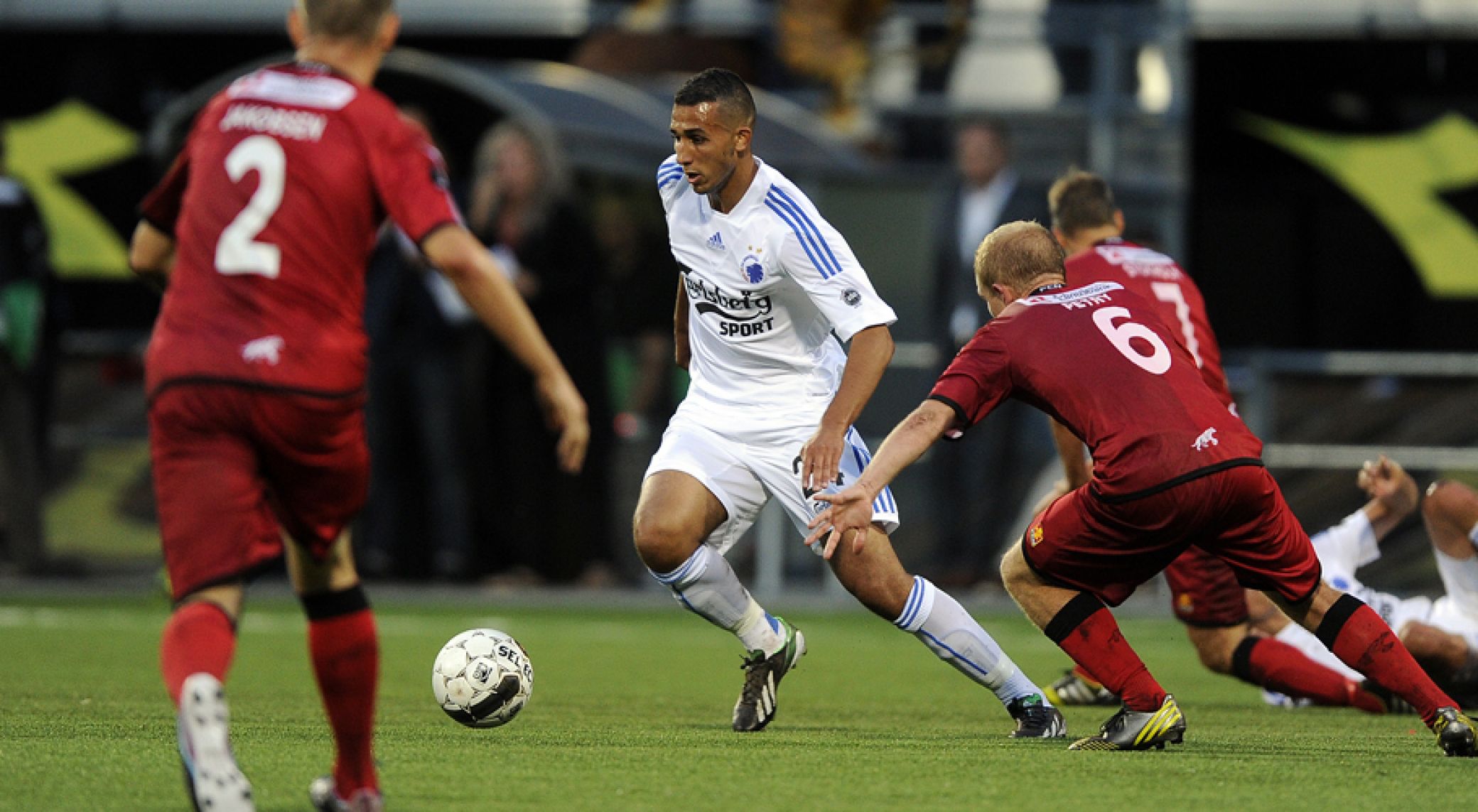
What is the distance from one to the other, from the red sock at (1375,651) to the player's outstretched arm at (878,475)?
1318 millimetres

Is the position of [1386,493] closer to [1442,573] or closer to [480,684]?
[1442,573]

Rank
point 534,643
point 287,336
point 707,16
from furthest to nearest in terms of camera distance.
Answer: point 707,16 → point 534,643 → point 287,336

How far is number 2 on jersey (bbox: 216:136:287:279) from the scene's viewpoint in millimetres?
4719

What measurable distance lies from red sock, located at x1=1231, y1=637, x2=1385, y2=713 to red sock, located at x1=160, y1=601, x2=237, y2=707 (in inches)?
179

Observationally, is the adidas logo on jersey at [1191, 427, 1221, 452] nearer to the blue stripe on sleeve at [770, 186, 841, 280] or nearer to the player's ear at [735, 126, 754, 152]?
the blue stripe on sleeve at [770, 186, 841, 280]

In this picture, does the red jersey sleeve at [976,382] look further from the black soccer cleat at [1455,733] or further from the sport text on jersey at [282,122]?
the sport text on jersey at [282,122]

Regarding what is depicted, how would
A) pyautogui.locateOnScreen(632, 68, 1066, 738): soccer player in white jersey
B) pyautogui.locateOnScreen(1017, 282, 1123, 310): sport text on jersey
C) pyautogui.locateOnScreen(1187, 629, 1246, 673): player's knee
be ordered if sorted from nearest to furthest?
pyautogui.locateOnScreen(1017, 282, 1123, 310): sport text on jersey < pyautogui.locateOnScreen(632, 68, 1066, 738): soccer player in white jersey < pyautogui.locateOnScreen(1187, 629, 1246, 673): player's knee

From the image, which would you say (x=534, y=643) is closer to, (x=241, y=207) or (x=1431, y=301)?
(x=241, y=207)

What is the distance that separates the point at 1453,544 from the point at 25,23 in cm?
1216

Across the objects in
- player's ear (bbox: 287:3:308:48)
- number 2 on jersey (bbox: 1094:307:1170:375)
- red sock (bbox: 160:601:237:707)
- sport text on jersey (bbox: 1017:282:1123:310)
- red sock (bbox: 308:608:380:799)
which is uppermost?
player's ear (bbox: 287:3:308:48)

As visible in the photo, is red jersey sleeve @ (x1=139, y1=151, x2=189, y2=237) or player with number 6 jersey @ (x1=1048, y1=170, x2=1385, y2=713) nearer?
red jersey sleeve @ (x1=139, y1=151, x2=189, y2=237)

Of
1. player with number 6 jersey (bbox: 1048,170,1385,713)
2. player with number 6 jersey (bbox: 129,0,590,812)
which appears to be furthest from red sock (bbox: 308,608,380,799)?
player with number 6 jersey (bbox: 1048,170,1385,713)

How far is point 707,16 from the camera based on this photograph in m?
15.5

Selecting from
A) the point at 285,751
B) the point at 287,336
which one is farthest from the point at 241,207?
the point at 285,751
